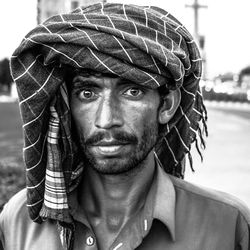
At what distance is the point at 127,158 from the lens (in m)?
2.21

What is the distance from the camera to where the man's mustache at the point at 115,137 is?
7.09 ft

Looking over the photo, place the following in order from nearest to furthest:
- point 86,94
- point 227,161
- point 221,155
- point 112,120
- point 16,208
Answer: point 112,120
point 86,94
point 16,208
point 227,161
point 221,155

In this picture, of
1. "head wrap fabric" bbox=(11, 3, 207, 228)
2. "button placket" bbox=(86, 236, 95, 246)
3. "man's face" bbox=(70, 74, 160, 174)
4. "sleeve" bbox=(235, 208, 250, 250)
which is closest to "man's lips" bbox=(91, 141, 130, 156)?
"man's face" bbox=(70, 74, 160, 174)

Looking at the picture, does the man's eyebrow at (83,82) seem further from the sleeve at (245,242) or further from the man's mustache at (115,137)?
the sleeve at (245,242)

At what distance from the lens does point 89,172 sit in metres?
2.43

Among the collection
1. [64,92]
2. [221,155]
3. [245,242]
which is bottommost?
[221,155]

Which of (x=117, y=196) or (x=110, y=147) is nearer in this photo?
(x=110, y=147)

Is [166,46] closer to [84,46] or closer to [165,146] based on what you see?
[84,46]

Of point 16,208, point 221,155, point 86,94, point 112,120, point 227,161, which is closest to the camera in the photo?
point 112,120

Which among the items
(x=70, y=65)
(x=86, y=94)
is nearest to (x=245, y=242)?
(x=86, y=94)

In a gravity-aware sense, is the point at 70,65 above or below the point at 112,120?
above

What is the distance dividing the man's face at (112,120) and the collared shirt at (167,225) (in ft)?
0.61

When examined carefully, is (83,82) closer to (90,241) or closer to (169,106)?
(169,106)

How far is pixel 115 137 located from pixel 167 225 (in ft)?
1.14
